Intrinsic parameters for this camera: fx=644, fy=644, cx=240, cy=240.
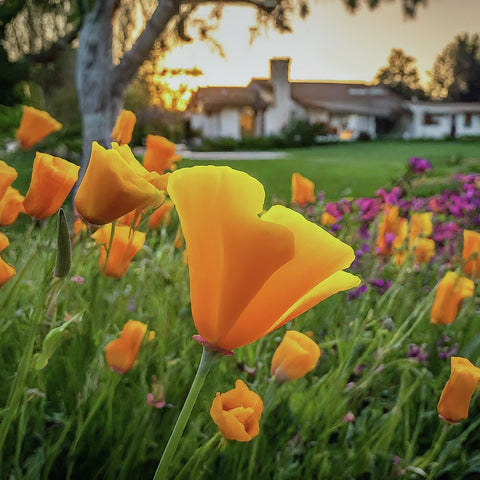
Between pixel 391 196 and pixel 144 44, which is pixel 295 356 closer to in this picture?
pixel 391 196

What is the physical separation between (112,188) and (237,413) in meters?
0.22

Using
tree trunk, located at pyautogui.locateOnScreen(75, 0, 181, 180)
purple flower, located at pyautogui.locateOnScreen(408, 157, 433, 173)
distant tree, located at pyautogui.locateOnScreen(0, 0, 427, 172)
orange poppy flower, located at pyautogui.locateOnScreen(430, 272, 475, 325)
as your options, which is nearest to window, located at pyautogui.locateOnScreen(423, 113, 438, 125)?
distant tree, located at pyautogui.locateOnScreen(0, 0, 427, 172)

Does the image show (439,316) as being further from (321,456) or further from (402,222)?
(402,222)

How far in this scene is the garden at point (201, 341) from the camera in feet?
1.39

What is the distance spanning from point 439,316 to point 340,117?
102 ft

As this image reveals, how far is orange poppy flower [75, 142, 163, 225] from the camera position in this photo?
0.45m

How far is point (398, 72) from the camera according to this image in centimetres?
4156

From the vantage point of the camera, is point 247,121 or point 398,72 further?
point 398,72

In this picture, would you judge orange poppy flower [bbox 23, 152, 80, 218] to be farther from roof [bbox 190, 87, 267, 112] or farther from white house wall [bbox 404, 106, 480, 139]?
white house wall [bbox 404, 106, 480, 139]

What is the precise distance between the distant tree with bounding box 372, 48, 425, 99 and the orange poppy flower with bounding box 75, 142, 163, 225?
42.1 m

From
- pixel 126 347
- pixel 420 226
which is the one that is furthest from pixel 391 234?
pixel 126 347

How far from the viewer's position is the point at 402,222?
1674mm

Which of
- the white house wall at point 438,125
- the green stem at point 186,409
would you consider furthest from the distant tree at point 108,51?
the white house wall at point 438,125

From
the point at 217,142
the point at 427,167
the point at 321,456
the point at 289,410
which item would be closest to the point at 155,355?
the point at 289,410
